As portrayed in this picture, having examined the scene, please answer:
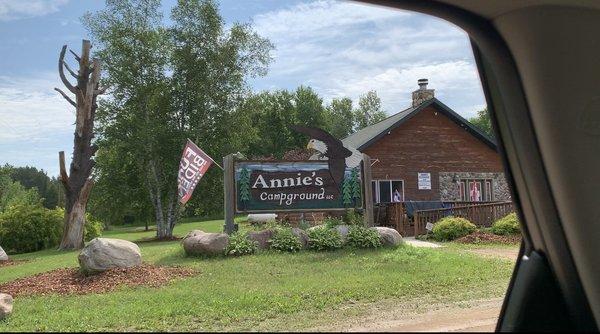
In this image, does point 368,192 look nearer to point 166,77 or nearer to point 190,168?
point 190,168

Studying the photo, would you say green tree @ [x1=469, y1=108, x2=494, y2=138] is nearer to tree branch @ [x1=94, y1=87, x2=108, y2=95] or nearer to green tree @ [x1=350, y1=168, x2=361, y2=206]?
tree branch @ [x1=94, y1=87, x2=108, y2=95]

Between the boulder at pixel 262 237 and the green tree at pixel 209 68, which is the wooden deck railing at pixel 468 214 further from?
the green tree at pixel 209 68

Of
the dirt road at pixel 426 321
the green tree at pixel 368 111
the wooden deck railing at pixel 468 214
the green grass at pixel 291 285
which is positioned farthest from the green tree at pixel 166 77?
the wooden deck railing at pixel 468 214

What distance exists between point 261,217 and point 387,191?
5.36 m

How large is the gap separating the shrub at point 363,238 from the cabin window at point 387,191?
4241mm

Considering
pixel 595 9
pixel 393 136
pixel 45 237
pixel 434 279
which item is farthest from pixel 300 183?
pixel 595 9

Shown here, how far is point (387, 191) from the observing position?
56.4 ft

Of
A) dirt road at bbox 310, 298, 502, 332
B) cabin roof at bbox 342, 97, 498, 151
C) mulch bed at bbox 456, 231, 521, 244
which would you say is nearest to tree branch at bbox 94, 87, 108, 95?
cabin roof at bbox 342, 97, 498, 151

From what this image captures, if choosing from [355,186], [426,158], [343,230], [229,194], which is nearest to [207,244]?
[229,194]

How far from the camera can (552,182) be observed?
5.32 feet

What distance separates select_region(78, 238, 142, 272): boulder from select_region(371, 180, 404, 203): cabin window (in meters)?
8.60

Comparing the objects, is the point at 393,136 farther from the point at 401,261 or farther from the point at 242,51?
the point at 242,51

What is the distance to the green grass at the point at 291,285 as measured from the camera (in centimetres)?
437

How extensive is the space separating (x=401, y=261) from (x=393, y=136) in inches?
80.0
